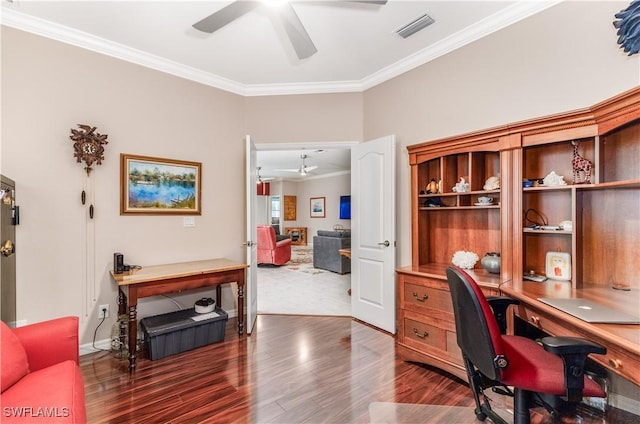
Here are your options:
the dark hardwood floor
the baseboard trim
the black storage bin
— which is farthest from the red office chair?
the black storage bin

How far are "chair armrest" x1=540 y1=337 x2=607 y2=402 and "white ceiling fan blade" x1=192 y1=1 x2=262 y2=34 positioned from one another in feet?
8.08

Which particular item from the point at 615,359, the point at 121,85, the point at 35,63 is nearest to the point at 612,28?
the point at 615,359

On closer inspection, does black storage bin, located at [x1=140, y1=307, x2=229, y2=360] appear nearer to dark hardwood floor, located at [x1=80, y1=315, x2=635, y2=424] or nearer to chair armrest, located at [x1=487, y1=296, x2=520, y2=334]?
dark hardwood floor, located at [x1=80, y1=315, x2=635, y2=424]

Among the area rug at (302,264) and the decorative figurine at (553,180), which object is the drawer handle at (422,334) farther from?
the area rug at (302,264)

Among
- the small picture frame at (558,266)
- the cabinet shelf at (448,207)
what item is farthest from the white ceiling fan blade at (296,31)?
the small picture frame at (558,266)

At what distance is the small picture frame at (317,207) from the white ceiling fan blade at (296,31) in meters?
8.12

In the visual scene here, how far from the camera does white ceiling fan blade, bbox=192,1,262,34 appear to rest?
1886mm

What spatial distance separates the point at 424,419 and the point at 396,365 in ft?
2.13

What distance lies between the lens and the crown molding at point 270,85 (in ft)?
7.73

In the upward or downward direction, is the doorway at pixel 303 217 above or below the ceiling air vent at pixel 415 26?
below

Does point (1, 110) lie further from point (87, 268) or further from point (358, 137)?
point (358, 137)

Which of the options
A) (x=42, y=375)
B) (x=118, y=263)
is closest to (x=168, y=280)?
(x=118, y=263)

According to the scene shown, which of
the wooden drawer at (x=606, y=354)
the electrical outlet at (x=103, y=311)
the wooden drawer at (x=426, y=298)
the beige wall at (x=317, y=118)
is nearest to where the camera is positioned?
the wooden drawer at (x=606, y=354)

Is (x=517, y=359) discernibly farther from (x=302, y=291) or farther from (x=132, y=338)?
(x=302, y=291)
